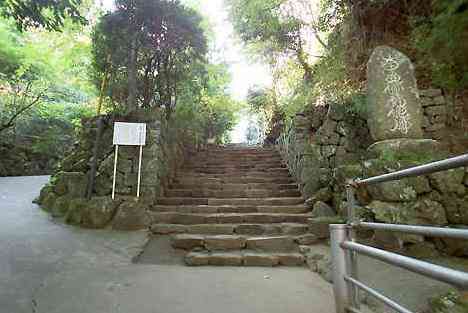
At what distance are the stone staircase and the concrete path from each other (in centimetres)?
46

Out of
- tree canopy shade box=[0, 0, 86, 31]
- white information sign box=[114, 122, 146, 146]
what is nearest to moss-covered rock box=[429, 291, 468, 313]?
white information sign box=[114, 122, 146, 146]

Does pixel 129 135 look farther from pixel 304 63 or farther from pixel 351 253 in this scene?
pixel 304 63

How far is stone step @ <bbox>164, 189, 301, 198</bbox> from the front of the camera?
6.25m

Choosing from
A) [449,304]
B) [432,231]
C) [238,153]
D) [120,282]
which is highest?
[238,153]

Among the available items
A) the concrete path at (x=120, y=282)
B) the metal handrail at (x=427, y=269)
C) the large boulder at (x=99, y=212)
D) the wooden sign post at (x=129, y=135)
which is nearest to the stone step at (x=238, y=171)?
the wooden sign post at (x=129, y=135)

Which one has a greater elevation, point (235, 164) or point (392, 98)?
point (392, 98)

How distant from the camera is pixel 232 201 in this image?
591cm

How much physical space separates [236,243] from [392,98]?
3263mm

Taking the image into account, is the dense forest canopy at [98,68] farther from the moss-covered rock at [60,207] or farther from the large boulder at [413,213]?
the large boulder at [413,213]

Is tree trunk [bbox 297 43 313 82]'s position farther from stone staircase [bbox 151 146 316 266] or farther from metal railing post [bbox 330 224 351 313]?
metal railing post [bbox 330 224 351 313]

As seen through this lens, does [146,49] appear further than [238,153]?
No

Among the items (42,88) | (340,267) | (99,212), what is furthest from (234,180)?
Result: (42,88)

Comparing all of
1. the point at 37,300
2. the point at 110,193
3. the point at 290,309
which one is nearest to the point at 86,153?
the point at 110,193

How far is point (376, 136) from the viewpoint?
4801 millimetres
